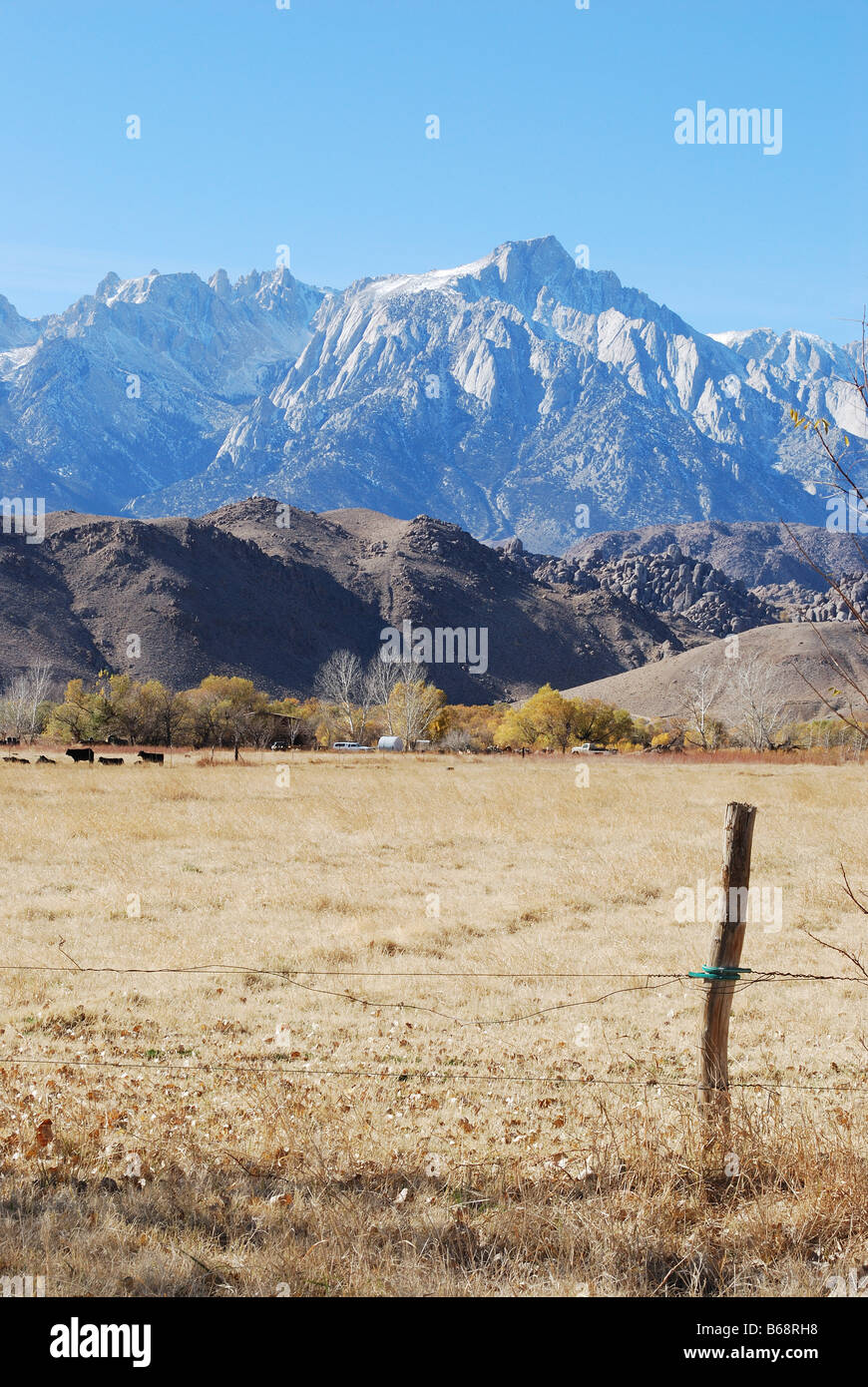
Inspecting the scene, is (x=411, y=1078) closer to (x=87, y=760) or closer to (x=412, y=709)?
(x=87, y=760)

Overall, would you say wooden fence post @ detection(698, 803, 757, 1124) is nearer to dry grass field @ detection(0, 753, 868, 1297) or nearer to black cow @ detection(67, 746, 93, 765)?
dry grass field @ detection(0, 753, 868, 1297)

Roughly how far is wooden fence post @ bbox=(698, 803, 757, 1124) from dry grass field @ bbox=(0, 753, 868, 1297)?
0.85 ft

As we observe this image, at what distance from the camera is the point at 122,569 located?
136250 millimetres

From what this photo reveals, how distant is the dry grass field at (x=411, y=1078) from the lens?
15.8 feet

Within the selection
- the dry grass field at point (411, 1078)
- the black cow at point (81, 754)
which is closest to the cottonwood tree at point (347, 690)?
the black cow at point (81, 754)

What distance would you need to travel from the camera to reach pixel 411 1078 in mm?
7887

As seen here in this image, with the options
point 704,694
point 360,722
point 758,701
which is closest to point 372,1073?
point 360,722

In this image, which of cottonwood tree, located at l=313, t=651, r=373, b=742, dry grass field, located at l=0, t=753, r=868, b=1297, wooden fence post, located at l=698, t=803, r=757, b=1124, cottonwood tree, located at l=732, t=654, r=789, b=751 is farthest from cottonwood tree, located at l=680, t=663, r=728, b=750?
wooden fence post, located at l=698, t=803, r=757, b=1124

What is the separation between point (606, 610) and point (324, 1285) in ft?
573

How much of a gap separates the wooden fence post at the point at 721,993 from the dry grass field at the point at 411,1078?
0.85ft

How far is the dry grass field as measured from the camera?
15.8ft

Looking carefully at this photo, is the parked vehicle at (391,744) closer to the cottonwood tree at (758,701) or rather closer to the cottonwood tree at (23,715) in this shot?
the cottonwood tree at (23,715)

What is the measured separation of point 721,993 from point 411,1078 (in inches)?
129
